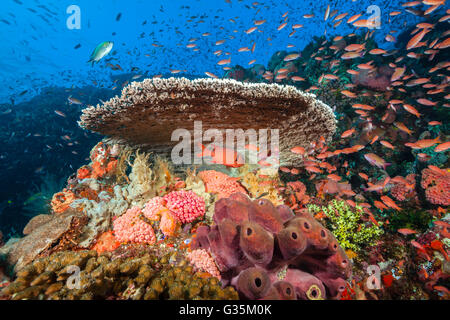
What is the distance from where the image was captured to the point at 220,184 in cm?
441

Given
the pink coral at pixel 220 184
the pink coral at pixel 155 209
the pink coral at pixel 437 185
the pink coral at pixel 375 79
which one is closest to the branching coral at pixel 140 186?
the pink coral at pixel 155 209

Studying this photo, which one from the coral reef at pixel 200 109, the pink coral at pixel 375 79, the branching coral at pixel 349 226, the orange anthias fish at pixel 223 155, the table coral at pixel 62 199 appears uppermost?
the pink coral at pixel 375 79

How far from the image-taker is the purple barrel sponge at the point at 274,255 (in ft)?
5.44

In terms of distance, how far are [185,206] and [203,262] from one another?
1118 millimetres

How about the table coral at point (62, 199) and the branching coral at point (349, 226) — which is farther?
the table coral at point (62, 199)

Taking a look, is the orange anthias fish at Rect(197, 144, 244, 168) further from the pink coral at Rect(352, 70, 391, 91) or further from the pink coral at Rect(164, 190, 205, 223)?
the pink coral at Rect(352, 70, 391, 91)

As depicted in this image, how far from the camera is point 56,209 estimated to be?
4.53 metres

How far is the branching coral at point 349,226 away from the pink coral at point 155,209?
394cm

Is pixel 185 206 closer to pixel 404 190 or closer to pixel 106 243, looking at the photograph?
pixel 106 243

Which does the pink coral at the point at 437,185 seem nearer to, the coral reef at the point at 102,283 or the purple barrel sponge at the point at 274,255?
the purple barrel sponge at the point at 274,255

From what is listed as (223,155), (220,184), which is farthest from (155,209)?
(223,155)
